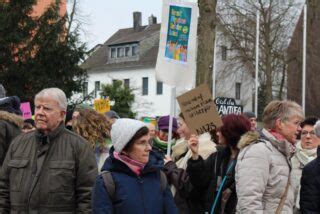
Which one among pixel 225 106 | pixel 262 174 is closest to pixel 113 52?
pixel 225 106

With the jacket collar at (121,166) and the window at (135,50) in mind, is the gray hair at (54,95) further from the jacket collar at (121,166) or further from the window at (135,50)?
the window at (135,50)

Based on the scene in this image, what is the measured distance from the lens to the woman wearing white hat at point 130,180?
14.4 ft

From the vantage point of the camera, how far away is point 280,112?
17.9ft

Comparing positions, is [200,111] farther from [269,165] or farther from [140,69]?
[140,69]

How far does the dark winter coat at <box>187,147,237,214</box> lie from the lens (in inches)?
227

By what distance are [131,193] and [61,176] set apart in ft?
2.76

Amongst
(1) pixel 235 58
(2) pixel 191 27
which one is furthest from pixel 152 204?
(1) pixel 235 58

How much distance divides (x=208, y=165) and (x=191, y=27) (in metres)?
1.79

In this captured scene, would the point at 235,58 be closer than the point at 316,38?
No

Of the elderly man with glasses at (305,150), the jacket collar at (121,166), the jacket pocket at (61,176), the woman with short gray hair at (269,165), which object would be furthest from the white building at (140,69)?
the jacket collar at (121,166)

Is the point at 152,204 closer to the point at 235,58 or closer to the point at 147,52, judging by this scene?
the point at 235,58

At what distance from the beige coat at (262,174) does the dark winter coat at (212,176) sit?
1.65 feet

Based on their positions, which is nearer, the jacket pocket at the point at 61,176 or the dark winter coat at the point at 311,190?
the jacket pocket at the point at 61,176

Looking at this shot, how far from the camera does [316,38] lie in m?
32.7
